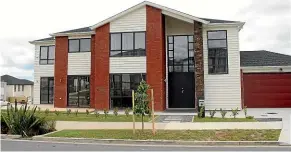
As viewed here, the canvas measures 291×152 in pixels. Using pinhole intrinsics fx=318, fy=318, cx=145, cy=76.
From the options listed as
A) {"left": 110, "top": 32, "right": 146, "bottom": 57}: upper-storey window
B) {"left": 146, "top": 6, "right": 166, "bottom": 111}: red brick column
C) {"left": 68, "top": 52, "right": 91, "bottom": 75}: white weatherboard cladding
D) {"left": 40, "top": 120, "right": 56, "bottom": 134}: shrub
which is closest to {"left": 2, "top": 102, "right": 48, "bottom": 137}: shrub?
{"left": 40, "top": 120, "right": 56, "bottom": 134}: shrub

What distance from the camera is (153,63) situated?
21.7 m

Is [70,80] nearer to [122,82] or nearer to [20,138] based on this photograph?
[122,82]

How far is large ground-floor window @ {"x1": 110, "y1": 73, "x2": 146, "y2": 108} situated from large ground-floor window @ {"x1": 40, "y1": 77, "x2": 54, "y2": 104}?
293 inches

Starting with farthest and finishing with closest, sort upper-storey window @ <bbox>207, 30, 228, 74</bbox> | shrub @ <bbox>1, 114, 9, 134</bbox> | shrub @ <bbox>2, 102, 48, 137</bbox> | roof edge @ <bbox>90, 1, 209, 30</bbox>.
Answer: upper-storey window @ <bbox>207, 30, 228, 74</bbox> < roof edge @ <bbox>90, 1, 209, 30</bbox> < shrub @ <bbox>1, 114, 9, 134</bbox> < shrub @ <bbox>2, 102, 48, 137</bbox>

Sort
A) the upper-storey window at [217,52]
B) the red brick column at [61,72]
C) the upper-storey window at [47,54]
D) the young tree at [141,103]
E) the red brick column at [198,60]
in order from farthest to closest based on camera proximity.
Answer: the upper-storey window at [47,54], the red brick column at [61,72], the upper-storey window at [217,52], the red brick column at [198,60], the young tree at [141,103]

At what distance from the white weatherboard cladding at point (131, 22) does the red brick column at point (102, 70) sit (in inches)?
25.2

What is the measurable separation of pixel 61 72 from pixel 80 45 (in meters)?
2.62

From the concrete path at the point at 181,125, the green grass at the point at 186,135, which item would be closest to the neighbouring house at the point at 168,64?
the concrete path at the point at 181,125

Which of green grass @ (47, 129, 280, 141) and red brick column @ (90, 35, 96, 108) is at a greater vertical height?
red brick column @ (90, 35, 96, 108)

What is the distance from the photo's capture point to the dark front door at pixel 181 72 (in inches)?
915

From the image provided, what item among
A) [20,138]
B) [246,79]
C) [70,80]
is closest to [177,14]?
[246,79]

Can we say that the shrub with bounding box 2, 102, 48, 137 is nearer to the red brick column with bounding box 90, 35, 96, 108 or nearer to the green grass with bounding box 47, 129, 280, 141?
the green grass with bounding box 47, 129, 280, 141

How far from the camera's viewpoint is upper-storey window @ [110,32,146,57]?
22234 millimetres

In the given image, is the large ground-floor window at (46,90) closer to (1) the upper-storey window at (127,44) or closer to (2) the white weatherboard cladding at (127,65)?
(2) the white weatherboard cladding at (127,65)
